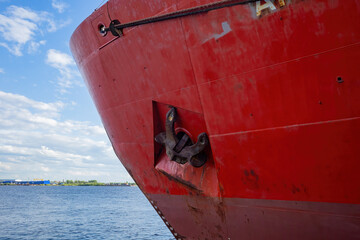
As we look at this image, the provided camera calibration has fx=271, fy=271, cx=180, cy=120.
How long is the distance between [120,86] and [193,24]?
1.92 m

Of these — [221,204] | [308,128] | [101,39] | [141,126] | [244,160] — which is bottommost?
[221,204]

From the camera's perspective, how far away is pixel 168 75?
155 inches

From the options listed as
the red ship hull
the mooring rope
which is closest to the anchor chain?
the red ship hull

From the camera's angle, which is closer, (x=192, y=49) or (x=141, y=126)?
(x=192, y=49)

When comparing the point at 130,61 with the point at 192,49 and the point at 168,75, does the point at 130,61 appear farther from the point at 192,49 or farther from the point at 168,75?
the point at 192,49

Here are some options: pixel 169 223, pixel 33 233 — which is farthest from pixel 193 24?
pixel 33 233

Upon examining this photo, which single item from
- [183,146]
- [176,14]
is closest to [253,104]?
[183,146]

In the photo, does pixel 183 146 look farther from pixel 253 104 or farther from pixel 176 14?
pixel 176 14

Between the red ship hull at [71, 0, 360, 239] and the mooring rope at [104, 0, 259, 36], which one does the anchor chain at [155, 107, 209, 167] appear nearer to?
the red ship hull at [71, 0, 360, 239]

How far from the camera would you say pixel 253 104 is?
124 inches

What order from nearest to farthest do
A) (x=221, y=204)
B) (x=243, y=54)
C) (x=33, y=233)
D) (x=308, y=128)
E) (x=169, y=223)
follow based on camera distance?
(x=308, y=128)
(x=243, y=54)
(x=221, y=204)
(x=169, y=223)
(x=33, y=233)

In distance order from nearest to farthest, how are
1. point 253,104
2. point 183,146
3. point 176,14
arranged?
point 253,104 → point 176,14 → point 183,146

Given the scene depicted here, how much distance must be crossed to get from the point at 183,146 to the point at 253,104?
1366 mm

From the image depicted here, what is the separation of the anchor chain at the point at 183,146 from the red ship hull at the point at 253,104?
0.13 m
